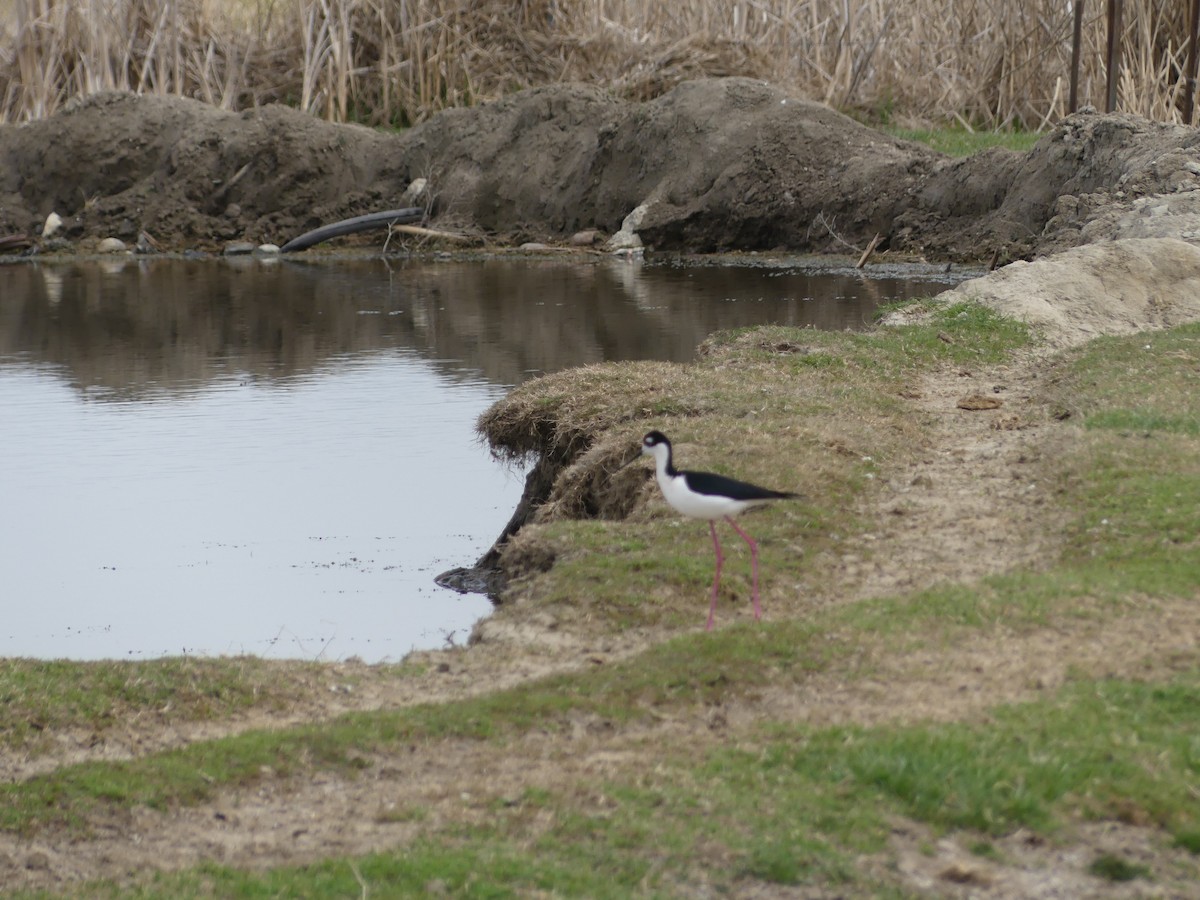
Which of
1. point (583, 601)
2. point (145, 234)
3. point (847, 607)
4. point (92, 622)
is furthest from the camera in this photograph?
point (145, 234)

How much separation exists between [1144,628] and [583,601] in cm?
270

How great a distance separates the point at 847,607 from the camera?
760 centimetres

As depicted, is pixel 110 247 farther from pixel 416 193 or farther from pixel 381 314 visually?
pixel 381 314

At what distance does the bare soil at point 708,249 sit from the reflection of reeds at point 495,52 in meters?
2.18

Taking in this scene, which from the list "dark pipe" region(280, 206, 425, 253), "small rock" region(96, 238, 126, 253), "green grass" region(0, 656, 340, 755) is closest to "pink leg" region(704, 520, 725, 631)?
"green grass" region(0, 656, 340, 755)

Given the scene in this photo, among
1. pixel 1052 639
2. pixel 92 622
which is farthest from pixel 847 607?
pixel 92 622

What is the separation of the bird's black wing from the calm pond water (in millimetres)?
2815

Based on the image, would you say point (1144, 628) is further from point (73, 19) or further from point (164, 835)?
point (73, 19)

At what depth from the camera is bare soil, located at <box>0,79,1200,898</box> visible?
5.87 meters

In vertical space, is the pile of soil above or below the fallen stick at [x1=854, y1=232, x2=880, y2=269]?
above

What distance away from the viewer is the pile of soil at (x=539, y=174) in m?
27.6

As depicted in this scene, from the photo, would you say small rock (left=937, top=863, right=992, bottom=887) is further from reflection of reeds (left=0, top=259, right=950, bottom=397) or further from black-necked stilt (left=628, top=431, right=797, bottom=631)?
reflection of reeds (left=0, top=259, right=950, bottom=397)

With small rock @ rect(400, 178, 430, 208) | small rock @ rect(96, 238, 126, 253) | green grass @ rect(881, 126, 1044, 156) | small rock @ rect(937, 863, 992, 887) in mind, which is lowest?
small rock @ rect(937, 863, 992, 887)

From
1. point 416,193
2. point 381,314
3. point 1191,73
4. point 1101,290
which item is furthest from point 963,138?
point 1101,290
